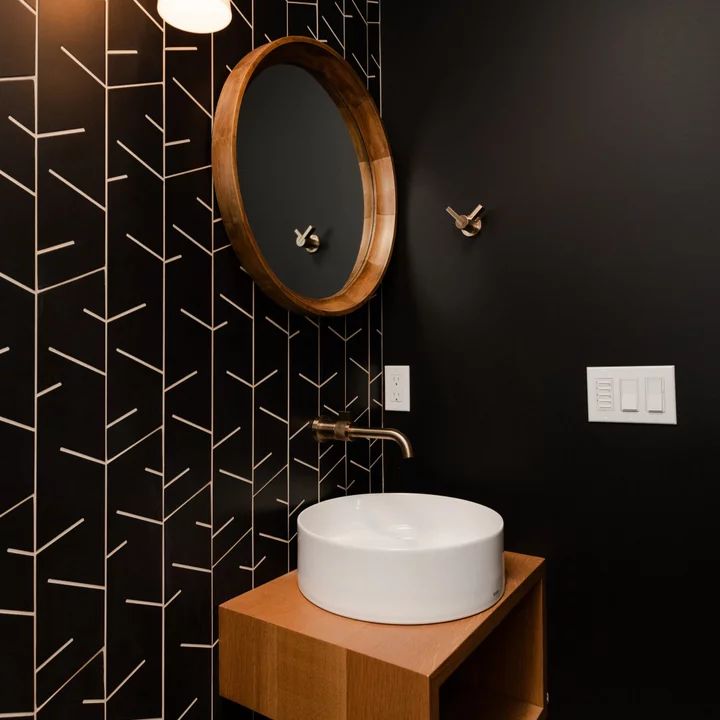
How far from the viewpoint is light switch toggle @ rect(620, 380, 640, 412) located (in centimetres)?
122

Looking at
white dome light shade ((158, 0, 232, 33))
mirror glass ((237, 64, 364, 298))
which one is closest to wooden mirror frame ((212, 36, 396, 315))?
mirror glass ((237, 64, 364, 298))

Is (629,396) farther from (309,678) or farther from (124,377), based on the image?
(124,377)

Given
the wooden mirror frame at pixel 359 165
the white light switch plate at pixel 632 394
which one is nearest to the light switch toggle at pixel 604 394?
the white light switch plate at pixel 632 394

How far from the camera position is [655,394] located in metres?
1.20

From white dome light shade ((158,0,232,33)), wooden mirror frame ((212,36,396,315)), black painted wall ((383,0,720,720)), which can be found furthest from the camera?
black painted wall ((383,0,720,720))

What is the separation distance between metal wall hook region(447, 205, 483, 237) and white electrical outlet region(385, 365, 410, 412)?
0.39m

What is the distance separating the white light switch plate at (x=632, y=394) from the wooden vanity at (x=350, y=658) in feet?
1.28

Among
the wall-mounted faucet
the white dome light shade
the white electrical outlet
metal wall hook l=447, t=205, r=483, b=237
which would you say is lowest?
the wall-mounted faucet

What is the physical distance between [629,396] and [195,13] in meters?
1.12

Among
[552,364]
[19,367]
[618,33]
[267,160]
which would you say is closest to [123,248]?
[19,367]

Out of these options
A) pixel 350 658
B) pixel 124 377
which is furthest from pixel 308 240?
pixel 350 658

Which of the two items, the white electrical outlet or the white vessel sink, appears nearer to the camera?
the white vessel sink

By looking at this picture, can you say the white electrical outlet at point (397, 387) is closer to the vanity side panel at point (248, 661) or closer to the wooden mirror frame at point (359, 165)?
the wooden mirror frame at point (359, 165)

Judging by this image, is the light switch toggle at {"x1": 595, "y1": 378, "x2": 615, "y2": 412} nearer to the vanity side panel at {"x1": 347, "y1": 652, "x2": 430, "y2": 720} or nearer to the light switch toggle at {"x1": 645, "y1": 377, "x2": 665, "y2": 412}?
the light switch toggle at {"x1": 645, "y1": 377, "x2": 665, "y2": 412}
